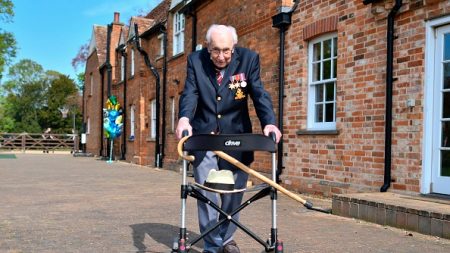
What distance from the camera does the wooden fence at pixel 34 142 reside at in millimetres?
39062

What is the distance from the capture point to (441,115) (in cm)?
691

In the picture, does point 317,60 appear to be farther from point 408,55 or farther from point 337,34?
point 408,55

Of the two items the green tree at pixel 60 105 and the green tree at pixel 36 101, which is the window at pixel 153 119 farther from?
the green tree at pixel 60 105

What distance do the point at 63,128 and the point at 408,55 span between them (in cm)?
6392

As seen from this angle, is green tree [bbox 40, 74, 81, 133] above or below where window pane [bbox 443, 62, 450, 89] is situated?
above

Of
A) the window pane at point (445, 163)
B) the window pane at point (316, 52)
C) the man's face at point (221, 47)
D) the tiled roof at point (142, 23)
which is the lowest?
the window pane at point (445, 163)

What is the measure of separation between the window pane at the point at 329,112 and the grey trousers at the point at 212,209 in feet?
17.7

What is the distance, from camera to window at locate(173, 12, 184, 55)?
16984mm

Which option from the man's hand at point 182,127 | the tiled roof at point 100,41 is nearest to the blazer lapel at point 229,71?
the man's hand at point 182,127

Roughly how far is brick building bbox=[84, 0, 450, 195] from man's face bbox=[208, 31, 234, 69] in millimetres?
4197

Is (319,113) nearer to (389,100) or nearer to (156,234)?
(389,100)

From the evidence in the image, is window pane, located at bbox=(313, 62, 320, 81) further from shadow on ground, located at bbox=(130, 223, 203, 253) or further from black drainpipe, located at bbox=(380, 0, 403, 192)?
shadow on ground, located at bbox=(130, 223, 203, 253)

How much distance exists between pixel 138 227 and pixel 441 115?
4.33 m

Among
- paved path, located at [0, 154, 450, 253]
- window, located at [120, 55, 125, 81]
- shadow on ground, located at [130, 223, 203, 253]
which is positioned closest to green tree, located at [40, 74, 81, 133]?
window, located at [120, 55, 125, 81]
